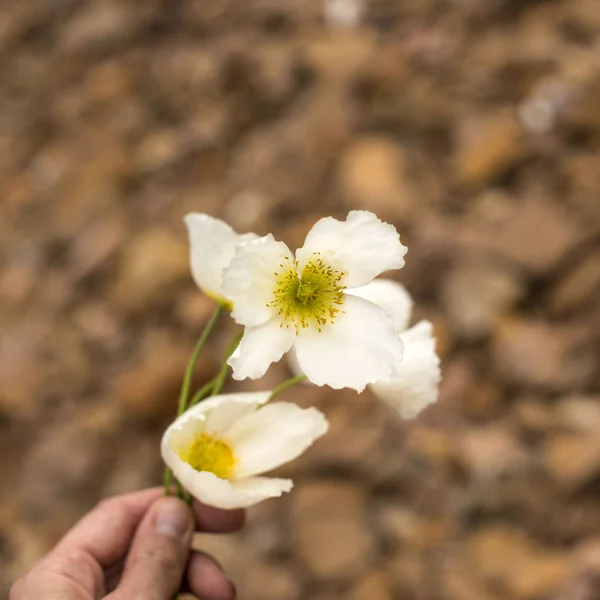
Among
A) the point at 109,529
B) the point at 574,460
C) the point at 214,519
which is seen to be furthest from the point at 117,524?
the point at 574,460

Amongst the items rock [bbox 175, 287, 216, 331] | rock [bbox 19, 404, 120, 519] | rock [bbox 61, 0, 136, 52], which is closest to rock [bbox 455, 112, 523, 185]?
rock [bbox 175, 287, 216, 331]

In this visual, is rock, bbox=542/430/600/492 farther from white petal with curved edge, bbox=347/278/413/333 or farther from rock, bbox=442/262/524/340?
white petal with curved edge, bbox=347/278/413/333

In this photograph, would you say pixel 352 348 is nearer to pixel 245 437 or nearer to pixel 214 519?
pixel 245 437

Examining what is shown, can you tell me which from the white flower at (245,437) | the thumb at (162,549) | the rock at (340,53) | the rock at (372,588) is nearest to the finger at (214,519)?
the thumb at (162,549)

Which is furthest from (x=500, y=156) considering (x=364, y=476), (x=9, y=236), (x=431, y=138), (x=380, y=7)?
(x=9, y=236)

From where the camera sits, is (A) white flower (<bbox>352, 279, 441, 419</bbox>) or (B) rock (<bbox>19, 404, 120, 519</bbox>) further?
(B) rock (<bbox>19, 404, 120, 519</bbox>)

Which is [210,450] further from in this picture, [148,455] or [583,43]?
[583,43]

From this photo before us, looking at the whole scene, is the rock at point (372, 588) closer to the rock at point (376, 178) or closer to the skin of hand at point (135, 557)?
the skin of hand at point (135, 557)
